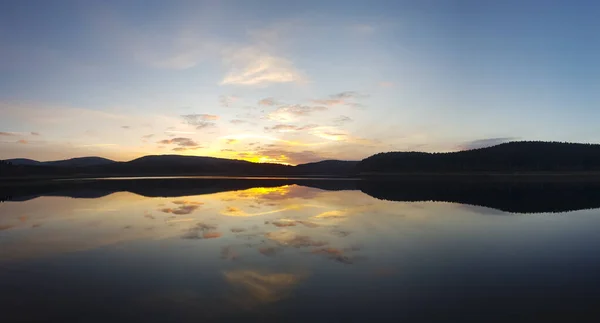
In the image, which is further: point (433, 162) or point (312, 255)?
point (433, 162)

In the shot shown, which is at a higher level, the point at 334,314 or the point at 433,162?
the point at 433,162

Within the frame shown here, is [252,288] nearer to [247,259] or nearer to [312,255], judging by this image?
[247,259]

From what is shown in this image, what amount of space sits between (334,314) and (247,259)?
480 centimetres

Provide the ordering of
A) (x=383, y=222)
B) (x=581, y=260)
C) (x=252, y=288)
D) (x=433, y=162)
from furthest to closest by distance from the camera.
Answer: (x=433, y=162), (x=383, y=222), (x=581, y=260), (x=252, y=288)

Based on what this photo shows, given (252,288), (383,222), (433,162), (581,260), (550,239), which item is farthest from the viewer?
(433,162)

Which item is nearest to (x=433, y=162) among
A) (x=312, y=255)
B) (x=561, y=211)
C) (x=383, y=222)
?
(x=561, y=211)

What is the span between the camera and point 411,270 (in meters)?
10.2

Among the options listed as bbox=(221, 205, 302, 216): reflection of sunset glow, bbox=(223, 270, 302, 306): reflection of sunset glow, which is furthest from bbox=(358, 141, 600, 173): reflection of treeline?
bbox=(223, 270, 302, 306): reflection of sunset glow

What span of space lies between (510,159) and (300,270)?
125207mm

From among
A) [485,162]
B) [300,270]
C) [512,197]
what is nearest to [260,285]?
[300,270]

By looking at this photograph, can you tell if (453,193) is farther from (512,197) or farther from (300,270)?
(300,270)

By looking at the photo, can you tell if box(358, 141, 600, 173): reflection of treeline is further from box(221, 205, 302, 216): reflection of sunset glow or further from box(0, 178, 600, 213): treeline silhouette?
box(221, 205, 302, 216): reflection of sunset glow

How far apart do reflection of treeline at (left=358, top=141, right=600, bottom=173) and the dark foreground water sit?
105281 millimetres

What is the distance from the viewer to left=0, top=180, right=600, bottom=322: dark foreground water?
7289 millimetres
